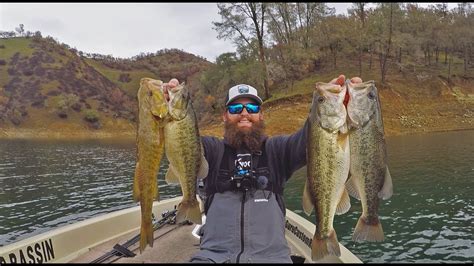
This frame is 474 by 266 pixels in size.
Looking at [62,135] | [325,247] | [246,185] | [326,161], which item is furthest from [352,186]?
[62,135]

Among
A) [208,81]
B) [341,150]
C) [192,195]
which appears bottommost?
[192,195]

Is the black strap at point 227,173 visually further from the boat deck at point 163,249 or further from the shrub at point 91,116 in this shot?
the shrub at point 91,116

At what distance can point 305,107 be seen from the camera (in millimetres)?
42094

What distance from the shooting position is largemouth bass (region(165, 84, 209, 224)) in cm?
384

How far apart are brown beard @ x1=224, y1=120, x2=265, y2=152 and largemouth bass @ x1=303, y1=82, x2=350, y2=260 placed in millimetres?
882

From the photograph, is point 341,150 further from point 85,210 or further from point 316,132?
point 85,210

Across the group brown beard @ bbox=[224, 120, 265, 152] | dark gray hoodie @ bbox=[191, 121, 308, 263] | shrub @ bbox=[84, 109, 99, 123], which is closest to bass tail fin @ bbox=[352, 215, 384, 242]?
dark gray hoodie @ bbox=[191, 121, 308, 263]

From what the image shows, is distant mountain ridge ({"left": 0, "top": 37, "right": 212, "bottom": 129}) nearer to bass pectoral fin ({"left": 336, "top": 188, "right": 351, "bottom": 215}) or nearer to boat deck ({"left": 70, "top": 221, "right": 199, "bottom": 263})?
boat deck ({"left": 70, "top": 221, "right": 199, "bottom": 263})

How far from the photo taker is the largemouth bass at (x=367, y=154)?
148 inches

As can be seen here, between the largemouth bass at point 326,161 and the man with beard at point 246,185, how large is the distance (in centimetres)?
27

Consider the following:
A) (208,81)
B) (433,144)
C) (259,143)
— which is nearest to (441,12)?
(208,81)

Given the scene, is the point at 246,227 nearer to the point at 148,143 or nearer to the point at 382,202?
the point at 148,143

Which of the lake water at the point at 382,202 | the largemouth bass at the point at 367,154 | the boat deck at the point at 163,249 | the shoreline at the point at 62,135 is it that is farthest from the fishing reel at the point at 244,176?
the shoreline at the point at 62,135

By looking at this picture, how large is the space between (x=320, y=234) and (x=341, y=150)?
829mm
